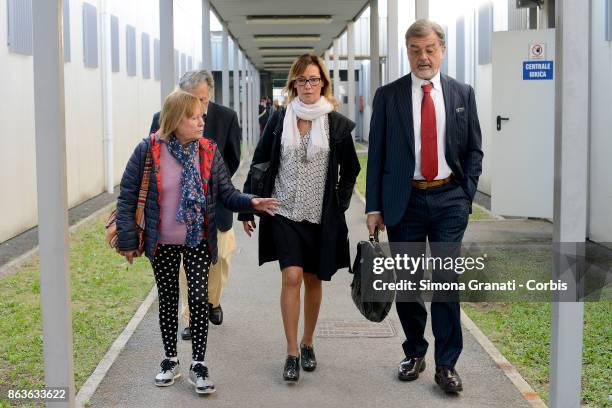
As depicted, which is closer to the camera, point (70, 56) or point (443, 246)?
point (443, 246)

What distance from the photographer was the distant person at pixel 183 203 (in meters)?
5.42

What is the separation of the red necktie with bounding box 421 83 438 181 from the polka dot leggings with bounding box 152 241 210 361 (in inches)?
52.3

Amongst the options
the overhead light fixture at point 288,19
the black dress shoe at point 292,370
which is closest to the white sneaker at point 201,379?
the black dress shoe at point 292,370

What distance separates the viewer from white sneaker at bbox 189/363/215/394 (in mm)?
5520

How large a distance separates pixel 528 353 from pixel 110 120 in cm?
1475

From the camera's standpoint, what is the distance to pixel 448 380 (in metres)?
5.47

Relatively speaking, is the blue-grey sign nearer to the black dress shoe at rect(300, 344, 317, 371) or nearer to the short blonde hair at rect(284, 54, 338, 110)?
the short blonde hair at rect(284, 54, 338, 110)

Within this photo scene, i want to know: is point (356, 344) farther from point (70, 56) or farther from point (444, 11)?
point (444, 11)

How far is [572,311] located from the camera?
4422mm

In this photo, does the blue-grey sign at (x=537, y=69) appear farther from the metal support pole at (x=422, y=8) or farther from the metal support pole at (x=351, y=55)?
the metal support pole at (x=351, y=55)

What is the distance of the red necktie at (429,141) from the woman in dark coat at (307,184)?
609 mm

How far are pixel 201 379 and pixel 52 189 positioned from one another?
1.66m

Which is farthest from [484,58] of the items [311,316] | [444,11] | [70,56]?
[311,316]

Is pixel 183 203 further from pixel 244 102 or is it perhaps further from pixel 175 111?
pixel 244 102
